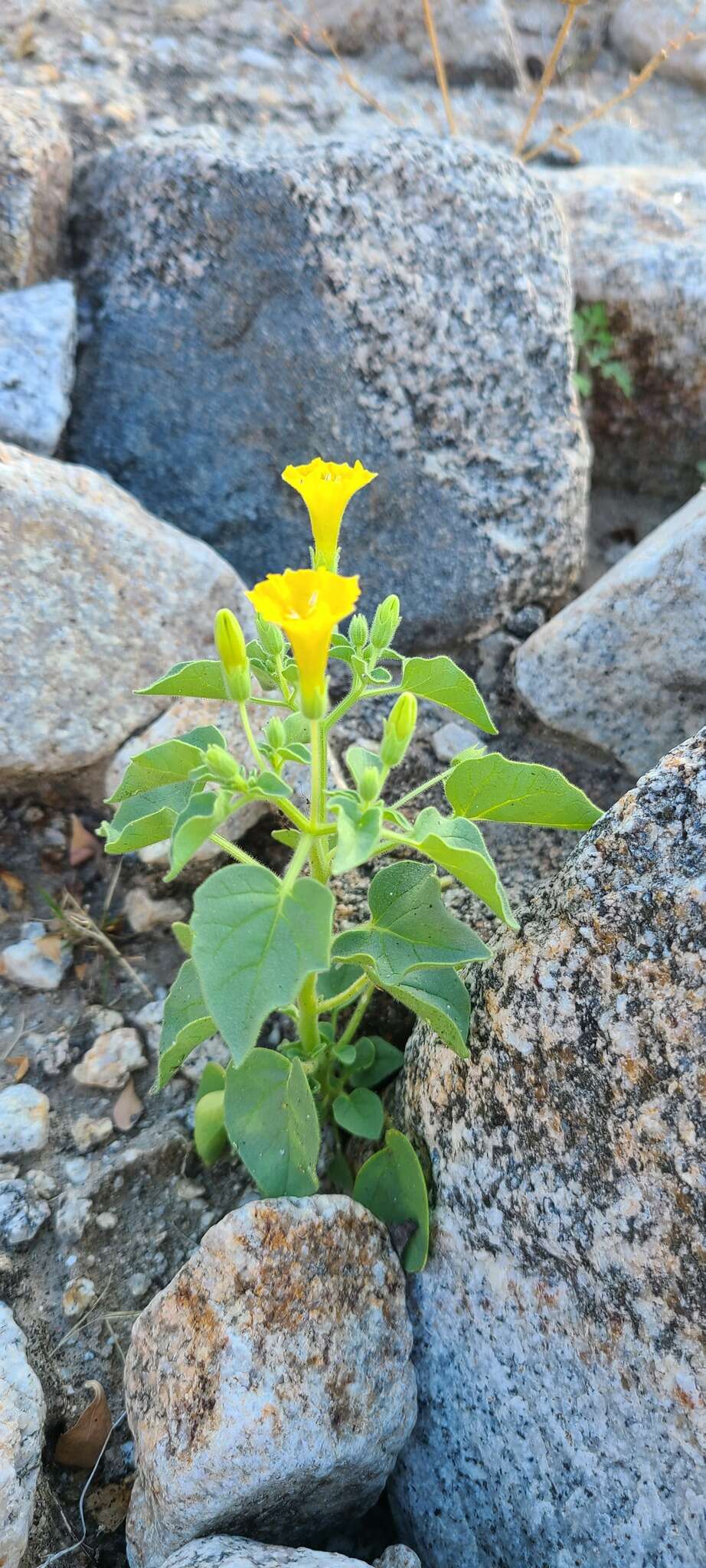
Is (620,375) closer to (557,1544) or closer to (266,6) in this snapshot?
(266,6)

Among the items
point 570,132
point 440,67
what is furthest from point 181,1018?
point 570,132

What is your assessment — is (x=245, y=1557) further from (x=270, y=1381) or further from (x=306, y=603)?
(x=306, y=603)

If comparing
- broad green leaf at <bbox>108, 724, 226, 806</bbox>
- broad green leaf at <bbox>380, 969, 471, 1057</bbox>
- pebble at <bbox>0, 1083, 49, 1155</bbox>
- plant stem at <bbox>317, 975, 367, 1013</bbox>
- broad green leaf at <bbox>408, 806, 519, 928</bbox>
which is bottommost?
pebble at <bbox>0, 1083, 49, 1155</bbox>

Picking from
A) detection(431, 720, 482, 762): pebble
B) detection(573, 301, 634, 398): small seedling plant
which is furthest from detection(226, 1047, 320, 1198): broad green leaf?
detection(573, 301, 634, 398): small seedling plant

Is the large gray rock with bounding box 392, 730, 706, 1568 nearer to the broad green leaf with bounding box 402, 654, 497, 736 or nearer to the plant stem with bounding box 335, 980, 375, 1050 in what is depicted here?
the plant stem with bounding box 335, 980, 375, 1050

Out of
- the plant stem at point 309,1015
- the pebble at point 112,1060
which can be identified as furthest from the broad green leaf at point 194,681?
the pebble at point 112,1060
